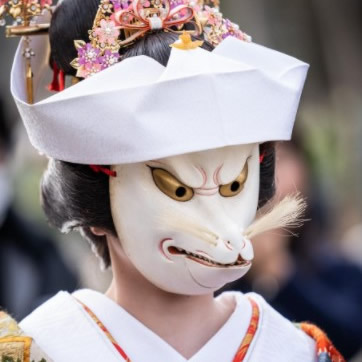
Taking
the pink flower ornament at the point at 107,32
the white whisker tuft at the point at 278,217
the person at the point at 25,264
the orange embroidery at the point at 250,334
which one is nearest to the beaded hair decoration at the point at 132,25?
the pink flower ornament at the point at 107,32

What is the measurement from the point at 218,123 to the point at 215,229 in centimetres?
24

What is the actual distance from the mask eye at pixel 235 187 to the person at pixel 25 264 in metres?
2.33

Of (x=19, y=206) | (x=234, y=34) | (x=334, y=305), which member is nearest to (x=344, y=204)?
(x=19, y=206)

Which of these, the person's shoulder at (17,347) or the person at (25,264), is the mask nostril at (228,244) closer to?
the person's shoulder at (17,347)

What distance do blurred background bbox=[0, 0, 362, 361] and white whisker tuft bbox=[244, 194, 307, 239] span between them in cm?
43

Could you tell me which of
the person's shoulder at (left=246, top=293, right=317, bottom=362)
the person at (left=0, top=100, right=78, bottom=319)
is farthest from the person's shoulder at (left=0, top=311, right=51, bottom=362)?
the person at (left=0, top=100, right=78, bottom=319)

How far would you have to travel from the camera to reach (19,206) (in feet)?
18.3

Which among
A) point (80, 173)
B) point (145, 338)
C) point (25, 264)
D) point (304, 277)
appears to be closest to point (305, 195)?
point (304, 277)

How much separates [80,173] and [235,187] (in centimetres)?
37

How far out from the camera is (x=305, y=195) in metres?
4.75

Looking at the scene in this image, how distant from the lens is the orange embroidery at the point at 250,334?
9.89 feet

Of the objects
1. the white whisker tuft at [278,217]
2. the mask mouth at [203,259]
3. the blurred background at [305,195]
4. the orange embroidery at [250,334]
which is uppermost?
the white whisker tuft at [278,217]

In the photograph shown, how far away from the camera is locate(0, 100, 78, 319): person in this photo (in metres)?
5.18

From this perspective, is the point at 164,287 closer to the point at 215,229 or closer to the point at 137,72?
the point at 215,229
